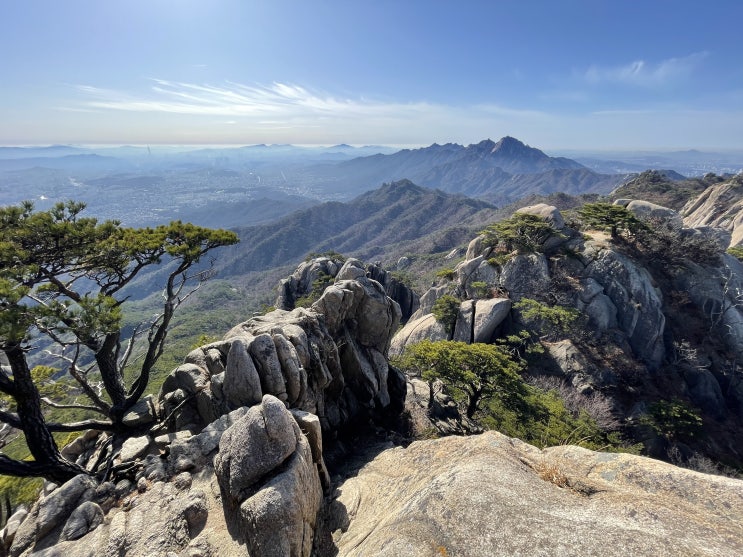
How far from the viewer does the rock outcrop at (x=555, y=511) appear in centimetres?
532

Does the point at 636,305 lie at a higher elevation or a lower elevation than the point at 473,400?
higher

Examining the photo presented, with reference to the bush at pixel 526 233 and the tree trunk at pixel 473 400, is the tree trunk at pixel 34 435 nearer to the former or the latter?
the tree trunk at pixel 473 400

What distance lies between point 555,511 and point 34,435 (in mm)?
15355

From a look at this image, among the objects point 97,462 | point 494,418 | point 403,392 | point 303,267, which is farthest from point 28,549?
point 303,267

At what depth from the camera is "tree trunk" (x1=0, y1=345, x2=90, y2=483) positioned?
34.9 feet

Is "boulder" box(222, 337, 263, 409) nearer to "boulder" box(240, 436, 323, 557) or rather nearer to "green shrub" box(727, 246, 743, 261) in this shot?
"boulder" box(240, 436, 323, 557)

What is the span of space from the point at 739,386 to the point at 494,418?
27483 millimetres

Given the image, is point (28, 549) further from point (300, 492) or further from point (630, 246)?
point (630, 246)

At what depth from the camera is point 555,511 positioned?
6008 millimetres

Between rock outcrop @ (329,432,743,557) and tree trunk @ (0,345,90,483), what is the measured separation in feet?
32.5

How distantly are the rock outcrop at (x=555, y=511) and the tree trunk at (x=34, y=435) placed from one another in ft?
32.5

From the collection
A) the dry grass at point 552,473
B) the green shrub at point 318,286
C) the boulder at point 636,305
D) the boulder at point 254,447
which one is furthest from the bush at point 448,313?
the boulder at point 254,447

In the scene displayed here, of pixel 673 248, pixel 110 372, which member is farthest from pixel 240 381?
pixel 673 248

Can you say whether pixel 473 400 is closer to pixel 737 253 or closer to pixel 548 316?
pixel 548 316
